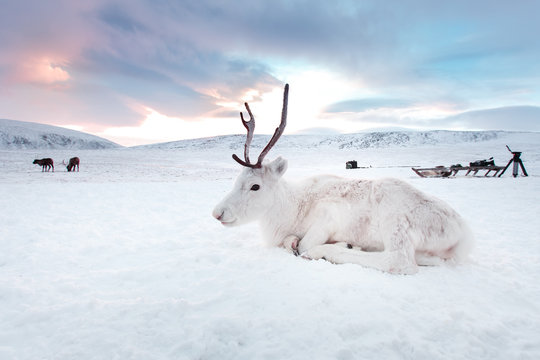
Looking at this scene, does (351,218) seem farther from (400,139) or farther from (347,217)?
(400,139)

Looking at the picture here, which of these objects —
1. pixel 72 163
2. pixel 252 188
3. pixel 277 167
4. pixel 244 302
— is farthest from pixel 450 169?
pixel 72 163

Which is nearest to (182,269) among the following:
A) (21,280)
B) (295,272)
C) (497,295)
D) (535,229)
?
(295,272)

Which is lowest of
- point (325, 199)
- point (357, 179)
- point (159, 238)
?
point (159, 238)

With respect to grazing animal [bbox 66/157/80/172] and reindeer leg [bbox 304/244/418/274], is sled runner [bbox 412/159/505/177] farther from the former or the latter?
grazing animal [bbox 66/157/80/172]

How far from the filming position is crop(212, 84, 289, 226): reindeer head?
375cm

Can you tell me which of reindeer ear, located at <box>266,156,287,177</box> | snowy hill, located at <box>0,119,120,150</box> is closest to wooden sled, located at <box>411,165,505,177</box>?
reindeer ear, located at <box>266,156,287,177</box>

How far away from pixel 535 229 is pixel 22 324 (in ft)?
24.4

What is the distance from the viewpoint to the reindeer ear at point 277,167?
13.4 feet

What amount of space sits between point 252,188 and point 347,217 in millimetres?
1388

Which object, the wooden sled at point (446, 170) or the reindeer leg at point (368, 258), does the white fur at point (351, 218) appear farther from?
the wooden sled at point (446, 170)

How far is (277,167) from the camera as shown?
411 centimetres

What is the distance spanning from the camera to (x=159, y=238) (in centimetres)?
469

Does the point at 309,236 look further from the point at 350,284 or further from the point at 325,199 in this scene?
the point at 350,284

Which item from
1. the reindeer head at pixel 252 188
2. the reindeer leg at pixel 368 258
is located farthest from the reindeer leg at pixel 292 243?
the reindeer head at pixel 252 188
